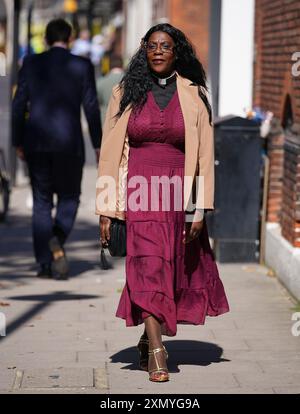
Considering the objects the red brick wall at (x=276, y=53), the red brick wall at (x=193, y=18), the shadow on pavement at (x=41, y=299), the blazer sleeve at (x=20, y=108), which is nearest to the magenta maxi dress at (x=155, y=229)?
the shadow on pavement at (x=41, y=299)

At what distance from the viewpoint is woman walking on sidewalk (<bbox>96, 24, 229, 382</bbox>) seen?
22.7 feet

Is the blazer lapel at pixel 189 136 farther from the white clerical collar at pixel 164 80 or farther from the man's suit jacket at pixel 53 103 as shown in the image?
the man's suit jacket at pixel 53 103

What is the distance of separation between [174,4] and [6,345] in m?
24.9

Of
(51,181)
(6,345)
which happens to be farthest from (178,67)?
(51,181)

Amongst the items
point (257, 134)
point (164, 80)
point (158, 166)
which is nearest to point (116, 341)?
point (158, 166)

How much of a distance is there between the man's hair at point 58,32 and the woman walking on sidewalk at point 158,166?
3776 mm

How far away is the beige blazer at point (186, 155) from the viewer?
6.92 metres

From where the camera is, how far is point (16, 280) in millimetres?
10539

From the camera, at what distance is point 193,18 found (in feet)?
105

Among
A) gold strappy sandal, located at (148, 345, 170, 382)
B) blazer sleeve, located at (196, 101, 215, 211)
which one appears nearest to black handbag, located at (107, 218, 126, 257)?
blazer sleeve, located at (196, 101, 215, 211)

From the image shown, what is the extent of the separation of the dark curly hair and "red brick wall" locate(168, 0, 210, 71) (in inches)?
977

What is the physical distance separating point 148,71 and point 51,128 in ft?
11.9

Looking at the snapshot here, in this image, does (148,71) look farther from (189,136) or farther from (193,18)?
(193,18)

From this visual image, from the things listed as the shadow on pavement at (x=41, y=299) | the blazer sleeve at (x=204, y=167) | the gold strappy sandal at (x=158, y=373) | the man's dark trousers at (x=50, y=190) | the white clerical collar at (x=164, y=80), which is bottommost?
the shadow on pavement at (x=41, y=299)
